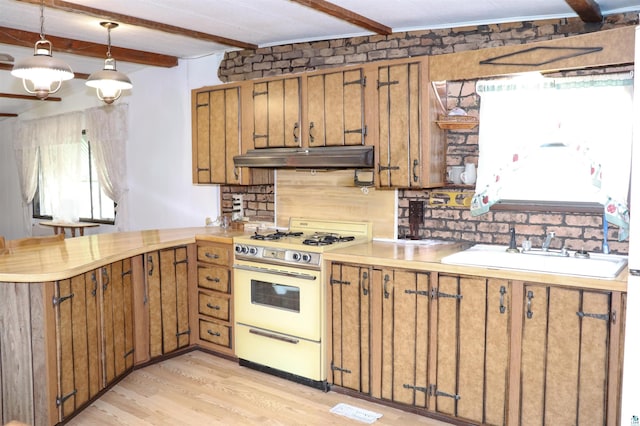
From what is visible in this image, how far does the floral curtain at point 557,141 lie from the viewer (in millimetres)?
3150

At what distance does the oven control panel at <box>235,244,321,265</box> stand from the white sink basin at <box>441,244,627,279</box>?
896mm

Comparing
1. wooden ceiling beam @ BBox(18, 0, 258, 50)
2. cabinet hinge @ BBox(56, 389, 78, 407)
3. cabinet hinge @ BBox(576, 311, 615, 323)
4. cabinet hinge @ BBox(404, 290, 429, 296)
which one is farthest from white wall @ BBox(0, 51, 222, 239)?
cabinet hinge @ BBox(576, 311, 615, 323)

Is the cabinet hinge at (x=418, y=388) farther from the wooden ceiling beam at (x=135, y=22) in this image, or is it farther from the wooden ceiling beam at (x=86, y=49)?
the wooden ceiling beam at (x=86, y=49)

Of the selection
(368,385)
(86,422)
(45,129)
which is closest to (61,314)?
(86,422)

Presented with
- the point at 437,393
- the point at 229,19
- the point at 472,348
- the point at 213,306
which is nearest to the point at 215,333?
the point at 213,306

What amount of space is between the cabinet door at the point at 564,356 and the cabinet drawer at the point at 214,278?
2.25 metres

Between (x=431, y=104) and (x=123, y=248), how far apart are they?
91.7 inches

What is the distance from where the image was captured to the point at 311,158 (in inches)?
156

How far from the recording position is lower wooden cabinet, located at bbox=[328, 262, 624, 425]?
272cm

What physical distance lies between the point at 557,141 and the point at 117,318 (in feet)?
10.1

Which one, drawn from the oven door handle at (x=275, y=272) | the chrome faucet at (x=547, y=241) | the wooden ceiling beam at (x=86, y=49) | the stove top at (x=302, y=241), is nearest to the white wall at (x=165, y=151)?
the wooden ceiling beam at (x=86, y=49)

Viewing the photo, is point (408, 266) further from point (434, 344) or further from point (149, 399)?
point (149, 399)

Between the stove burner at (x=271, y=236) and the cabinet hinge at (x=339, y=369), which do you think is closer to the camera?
the cabinet hinge at (x=339, y=369)

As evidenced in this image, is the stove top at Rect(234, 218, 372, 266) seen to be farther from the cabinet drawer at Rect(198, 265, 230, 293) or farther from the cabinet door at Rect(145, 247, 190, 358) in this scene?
the cabinet door at Rect(145, 247, 190, 358)
